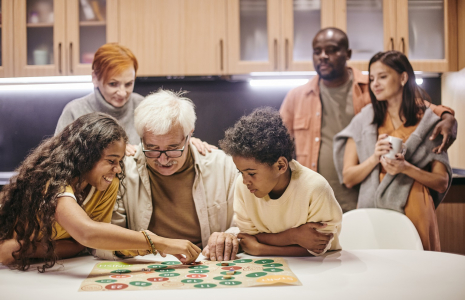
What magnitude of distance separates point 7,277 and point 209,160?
0.99 metres

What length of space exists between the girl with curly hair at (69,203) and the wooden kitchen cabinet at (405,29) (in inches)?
91.5

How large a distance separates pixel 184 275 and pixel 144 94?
254 centimetres

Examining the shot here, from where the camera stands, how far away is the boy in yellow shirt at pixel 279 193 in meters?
1.49

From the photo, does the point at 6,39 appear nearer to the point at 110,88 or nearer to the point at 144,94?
the point at 144,94

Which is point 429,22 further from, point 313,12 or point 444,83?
point 313,12

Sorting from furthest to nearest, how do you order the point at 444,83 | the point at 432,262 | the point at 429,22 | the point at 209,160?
1. the point at 444,83
2. the point at 429,22
3. the point at 209,160
4. the point at 432,262

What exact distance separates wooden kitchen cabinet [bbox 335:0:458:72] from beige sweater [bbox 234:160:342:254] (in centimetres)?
198

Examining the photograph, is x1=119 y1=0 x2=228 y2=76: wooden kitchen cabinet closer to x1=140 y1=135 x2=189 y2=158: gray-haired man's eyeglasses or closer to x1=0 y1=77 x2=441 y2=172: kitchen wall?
x1=0 y1=77 x2=441 y2=172: kitchen wall

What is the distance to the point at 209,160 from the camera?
6.61 feet

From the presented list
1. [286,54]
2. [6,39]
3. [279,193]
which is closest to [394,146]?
[279,193]

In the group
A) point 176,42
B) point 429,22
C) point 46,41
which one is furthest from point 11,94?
point 429,22

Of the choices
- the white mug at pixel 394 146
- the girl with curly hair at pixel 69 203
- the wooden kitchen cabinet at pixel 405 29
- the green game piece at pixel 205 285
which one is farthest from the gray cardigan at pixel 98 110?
the wooden kitchen cabinet at pixel 405 29

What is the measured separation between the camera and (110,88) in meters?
2.61

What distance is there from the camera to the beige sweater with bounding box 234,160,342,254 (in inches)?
59.6
